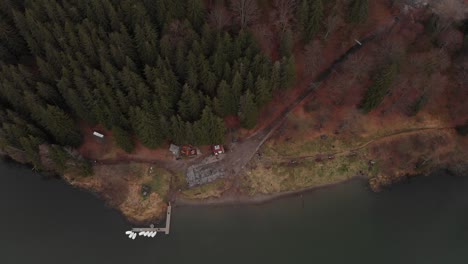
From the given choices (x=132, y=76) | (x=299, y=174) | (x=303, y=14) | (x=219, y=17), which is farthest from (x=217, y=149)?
(x=303, y=14)

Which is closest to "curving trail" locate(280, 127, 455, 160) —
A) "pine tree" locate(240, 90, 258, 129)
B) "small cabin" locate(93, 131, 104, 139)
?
"pine tree" locate(240, 90, 258, 129)

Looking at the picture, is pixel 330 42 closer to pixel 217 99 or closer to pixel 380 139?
pixel 380 139

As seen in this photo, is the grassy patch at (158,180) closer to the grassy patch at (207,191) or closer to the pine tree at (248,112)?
the grassy patch at (207,191)

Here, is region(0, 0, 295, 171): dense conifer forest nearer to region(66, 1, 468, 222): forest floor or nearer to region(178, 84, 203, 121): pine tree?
region(178, 84, 203, 121): pine tree

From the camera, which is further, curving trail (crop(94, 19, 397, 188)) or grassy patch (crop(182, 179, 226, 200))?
curving trail (crop(94, 19, 397, 188))

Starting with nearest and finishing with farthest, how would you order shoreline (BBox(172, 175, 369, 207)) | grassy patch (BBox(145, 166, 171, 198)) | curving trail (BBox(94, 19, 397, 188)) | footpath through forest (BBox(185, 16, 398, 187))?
grassy patch (BBox(145, 166, 171, 198)), shoreline (BBox(172, 175, 369, 207)), footpath through forest (BBox(185, 16, 398, 187)), curving trail (BBox(94, 19, 397, 188))

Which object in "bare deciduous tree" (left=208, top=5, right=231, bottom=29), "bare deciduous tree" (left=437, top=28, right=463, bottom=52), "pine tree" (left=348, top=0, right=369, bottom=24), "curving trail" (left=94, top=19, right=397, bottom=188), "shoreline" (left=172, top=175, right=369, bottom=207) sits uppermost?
"pine tree" (left=348, top=0, right=369, bottom=24)

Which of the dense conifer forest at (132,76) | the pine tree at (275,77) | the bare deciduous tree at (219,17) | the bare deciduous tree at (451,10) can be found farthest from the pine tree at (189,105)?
the bare deciduous tree at (451,10)

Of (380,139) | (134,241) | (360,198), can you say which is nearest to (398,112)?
(380,139)
